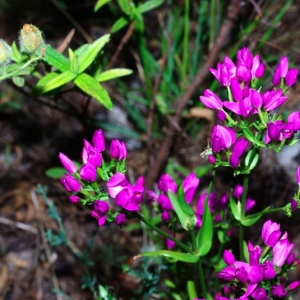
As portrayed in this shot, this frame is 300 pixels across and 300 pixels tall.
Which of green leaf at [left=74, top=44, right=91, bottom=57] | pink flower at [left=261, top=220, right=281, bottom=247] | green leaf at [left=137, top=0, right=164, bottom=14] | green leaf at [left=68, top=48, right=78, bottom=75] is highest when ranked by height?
green leaf at [left=137, top=0, right=164, bottom=14]

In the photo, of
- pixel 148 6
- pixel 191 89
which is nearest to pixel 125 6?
pixel 148 6

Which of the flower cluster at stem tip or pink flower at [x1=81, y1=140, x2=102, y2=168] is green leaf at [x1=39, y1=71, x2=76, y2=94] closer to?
pink flower at [x1=81, y1=140, x2=102, y2=168]

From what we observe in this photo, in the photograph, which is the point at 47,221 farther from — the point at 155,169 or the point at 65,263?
the point at 155,169

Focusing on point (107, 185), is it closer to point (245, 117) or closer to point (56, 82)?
point (245, 117)

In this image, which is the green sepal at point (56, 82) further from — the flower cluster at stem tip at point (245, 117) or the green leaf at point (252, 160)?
the green leaf at point (252, 160)

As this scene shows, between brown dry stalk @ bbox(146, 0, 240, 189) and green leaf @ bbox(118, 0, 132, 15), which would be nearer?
green leaf @ bbox(118, 0, 132, 15)

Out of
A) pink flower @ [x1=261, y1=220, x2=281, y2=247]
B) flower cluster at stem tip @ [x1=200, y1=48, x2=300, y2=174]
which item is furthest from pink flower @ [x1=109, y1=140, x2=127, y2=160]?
pink flower @ [x1=261, y1=220, x2=281, y2=247]

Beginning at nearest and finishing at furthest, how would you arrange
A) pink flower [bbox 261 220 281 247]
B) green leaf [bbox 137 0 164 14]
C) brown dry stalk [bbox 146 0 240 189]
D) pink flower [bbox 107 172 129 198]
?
pink flower [bbox 107 172 129 198], pink flower [bbox 261 220 281 247], green leaf [bbox 137 0 164 14], brown dry stalk [bbox 146 0 240 189]
